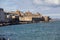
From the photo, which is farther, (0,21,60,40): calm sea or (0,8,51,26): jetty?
(0,8,51,26): jetty

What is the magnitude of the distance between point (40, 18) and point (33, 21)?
4.85 meters

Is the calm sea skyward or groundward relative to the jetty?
skyward

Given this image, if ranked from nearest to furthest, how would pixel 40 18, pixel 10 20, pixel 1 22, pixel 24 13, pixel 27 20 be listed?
pixel 1 22
pixel 10 20
pixel 27 20
pixel 40 18
pixel 24 13

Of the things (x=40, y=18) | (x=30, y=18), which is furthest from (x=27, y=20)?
(x=40, y=18)

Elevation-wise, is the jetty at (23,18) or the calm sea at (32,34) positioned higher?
the calm sea at (32,34)

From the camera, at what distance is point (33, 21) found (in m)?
102

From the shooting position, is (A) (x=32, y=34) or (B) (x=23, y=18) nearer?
(A) (x=32, y=34)

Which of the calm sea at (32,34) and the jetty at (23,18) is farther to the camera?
the jetty at (23,18)

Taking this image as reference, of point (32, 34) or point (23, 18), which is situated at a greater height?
point (32, 34)

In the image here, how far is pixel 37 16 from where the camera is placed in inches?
4205

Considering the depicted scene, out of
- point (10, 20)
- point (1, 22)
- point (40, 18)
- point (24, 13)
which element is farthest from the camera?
point (24, 13)

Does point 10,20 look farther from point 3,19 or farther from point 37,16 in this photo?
point 37,16

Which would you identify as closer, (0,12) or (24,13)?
(0,12)

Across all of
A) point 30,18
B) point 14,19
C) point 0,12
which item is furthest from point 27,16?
point 0,12
